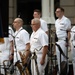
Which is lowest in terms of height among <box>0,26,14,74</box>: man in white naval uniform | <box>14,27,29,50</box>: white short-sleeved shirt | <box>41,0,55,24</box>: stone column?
<box>0,26,14,74</box>: man in white naval uniform

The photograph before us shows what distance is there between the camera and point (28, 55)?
11.2 metres

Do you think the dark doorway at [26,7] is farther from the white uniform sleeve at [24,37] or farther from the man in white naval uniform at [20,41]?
the white uniform sleeve at [24,37]

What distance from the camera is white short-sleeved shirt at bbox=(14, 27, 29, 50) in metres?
11.6

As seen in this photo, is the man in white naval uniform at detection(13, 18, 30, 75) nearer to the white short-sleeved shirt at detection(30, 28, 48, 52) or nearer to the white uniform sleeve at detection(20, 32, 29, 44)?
the white uniform sleeve at detection(20, 32, 29, 44)

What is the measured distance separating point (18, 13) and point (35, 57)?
861cm

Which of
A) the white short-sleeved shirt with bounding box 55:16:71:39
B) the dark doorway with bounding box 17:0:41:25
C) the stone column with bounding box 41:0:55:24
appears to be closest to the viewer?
the white short-sleeved shirt with bounding box 55:16:71:39

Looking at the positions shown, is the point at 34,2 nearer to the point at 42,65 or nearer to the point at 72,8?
the point at 72,8

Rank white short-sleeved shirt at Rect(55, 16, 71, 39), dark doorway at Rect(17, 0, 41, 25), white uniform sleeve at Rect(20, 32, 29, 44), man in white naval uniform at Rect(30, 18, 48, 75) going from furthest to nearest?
dark doorway at Rect(17, 0, 41, 25) < white short-sleeved shirt at Rect(55, 16, 71, 39) < white uniform sleeve at Rect(20, 32, 29, 44) < man in white naval uniform at Rect(30, 18, 48, 75)

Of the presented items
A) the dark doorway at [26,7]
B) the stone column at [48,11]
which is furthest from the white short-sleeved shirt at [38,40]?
the dark doorway at [26,7]

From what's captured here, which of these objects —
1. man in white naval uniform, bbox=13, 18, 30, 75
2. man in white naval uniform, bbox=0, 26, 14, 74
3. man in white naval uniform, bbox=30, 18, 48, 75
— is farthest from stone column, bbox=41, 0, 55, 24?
man in white naval uniform, bbox=30, 18, 48, 75

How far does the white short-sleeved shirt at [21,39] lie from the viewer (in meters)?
11.6

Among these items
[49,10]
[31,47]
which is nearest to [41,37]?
[31,47]

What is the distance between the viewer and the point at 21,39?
38.2ft

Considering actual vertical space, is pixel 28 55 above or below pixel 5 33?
below
